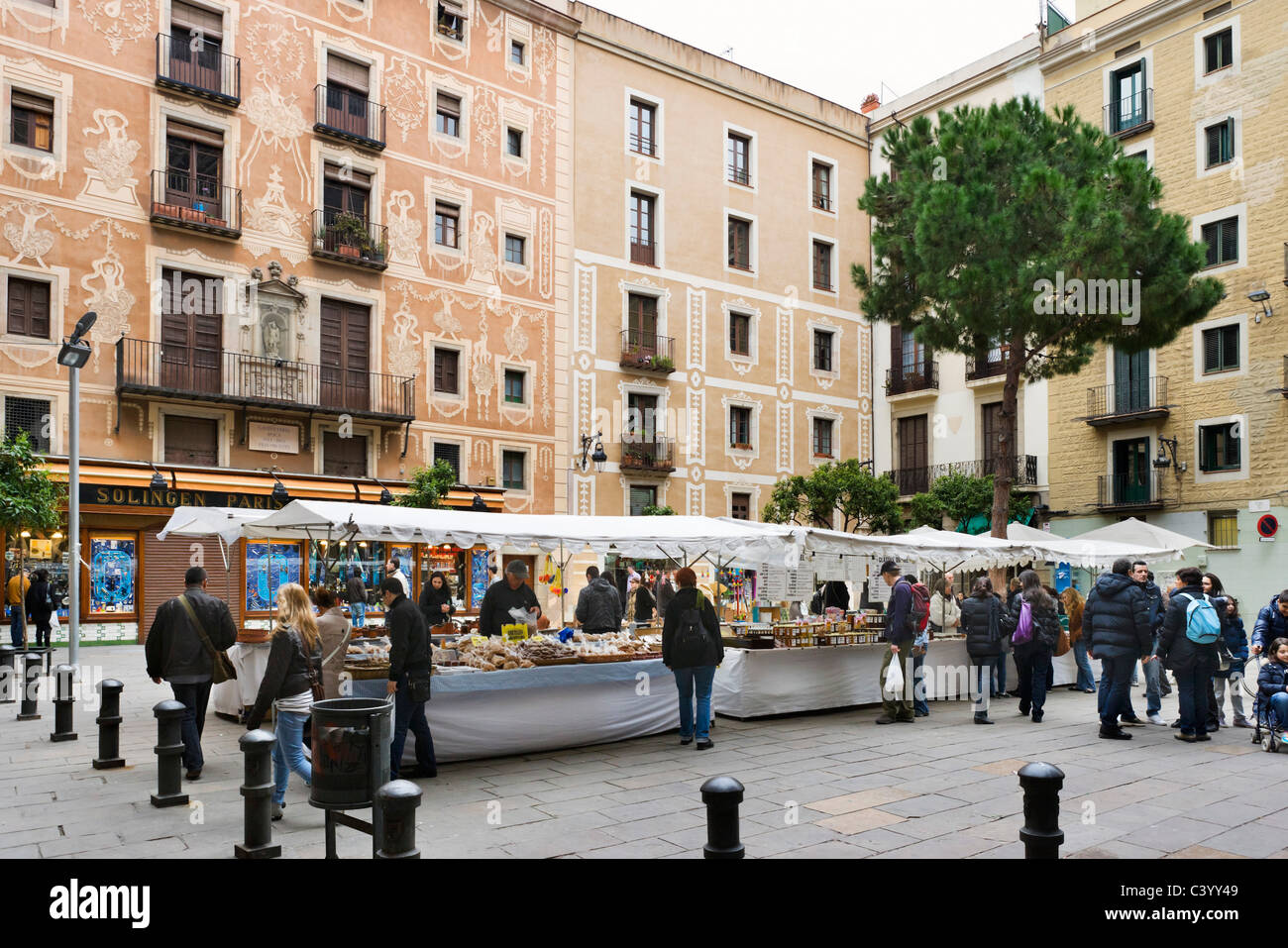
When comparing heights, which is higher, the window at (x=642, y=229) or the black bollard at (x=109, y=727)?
the window at (x=642, y=229)

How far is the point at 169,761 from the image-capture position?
748cm

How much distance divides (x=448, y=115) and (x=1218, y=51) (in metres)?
20.3

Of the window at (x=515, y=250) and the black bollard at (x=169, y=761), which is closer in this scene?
the black bollard at (x=169, y=761)

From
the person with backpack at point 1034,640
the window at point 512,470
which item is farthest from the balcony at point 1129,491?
the person with backpack at point 1034,640

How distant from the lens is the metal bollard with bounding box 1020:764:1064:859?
4.35m

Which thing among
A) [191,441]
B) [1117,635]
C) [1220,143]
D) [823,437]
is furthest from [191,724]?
[1220,143]

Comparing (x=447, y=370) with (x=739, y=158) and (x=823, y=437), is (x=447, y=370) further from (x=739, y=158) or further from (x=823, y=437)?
(x=823, y=437)

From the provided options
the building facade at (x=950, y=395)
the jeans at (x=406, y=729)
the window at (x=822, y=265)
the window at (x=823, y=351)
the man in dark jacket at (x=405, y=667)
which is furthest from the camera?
the window at (x=822, y=265)

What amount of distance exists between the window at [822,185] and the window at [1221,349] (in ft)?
42.5

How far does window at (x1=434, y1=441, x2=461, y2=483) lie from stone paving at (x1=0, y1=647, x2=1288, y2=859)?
583 inches

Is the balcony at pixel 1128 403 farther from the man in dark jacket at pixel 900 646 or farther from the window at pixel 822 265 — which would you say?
the man in dark jacket at pixel 900 646

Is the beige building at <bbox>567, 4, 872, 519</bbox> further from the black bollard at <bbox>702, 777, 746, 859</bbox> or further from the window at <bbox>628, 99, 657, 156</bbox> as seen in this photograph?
the black bollard at <bbox>702, 777, 746, 859</bbox>

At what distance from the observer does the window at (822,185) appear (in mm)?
34281

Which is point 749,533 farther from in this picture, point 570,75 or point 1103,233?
point 570,75
